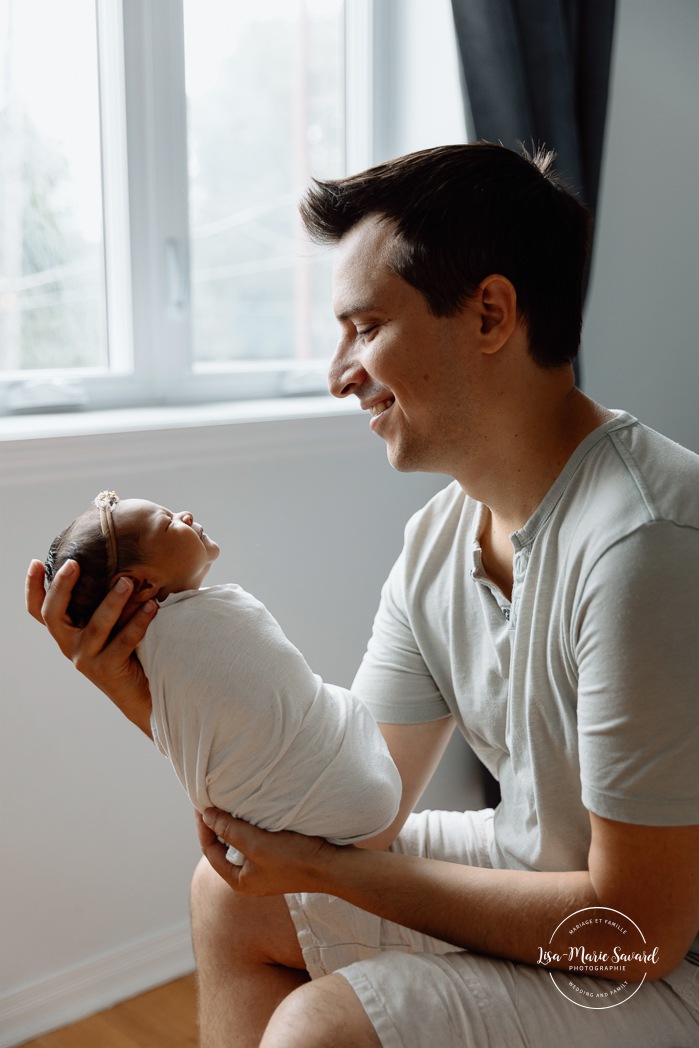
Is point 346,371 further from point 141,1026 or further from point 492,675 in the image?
point 141,1026

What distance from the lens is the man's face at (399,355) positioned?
1319mm

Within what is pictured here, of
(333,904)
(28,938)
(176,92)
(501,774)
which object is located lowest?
(28,938)

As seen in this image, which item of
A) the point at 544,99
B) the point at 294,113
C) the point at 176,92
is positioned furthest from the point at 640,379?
the point at 176,92

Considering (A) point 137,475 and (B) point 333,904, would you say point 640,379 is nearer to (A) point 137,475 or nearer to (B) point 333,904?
(A) point 137,475

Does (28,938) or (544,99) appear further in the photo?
(544,99)

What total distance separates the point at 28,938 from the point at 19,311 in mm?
1231

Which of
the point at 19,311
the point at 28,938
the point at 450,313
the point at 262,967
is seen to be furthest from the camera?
the point at 19,311

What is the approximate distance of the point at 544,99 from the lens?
2.41 m

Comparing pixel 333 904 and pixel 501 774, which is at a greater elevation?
pixel 501 774

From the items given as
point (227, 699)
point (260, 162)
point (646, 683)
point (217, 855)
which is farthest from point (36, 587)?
point (260, 162)

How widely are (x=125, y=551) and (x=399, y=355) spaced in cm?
43

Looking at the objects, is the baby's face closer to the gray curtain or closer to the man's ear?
the man's ear

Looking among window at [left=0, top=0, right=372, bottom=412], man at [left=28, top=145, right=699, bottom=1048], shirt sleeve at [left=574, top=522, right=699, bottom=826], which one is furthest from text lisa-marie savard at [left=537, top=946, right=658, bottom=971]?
window at [left=0, top=0, right=372, bottom=412]

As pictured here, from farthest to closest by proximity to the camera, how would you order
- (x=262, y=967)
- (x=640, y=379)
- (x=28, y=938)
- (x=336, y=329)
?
(x=640, y=379) → (x=336, y=329) → (x=28, y=938) → (x=262, y=967)
